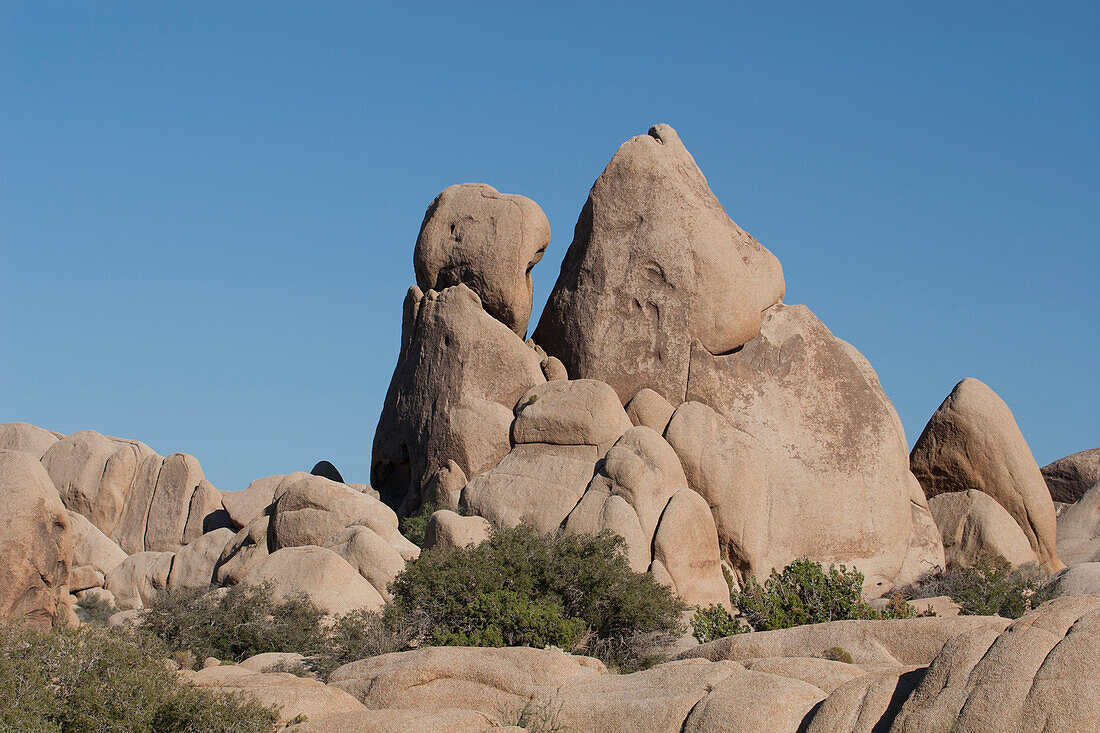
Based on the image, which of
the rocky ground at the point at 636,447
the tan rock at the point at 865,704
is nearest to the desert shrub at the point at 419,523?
the rocky ground at the point at 636,447

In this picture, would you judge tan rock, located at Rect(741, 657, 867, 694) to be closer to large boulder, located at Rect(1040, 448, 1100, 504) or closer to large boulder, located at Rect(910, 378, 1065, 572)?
large boulder, located at Rect(910, 378, 1065, 572)

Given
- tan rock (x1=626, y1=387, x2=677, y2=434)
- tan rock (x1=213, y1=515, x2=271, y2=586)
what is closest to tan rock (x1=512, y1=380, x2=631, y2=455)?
tan rock (x1=626, y1=387, x2=677, y2=434)

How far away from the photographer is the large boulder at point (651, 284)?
83.9 ft

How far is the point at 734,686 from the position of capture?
985cm

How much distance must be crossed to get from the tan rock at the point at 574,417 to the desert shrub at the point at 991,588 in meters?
6.98

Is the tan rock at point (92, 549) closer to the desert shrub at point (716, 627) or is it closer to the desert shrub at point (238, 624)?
the desert shrub at point (238, 624)

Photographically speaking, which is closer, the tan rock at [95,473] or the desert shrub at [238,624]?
the desert shrub at [238,624]

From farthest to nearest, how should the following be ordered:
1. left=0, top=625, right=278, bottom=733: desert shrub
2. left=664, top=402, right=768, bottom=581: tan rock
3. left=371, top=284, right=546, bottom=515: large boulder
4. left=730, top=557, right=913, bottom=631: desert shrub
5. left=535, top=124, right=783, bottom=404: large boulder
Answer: left=535, top=124, right=783, bottom=404: large boulder < left=371, top=284, right=546, bottom=515: large boulder < left=664, top=402, right=768, bottom=581: tan rock < left=730, top=557, right=913, bottom=631: desert shrub < left=0, top=625, right=278, bottom=733: desert shrub

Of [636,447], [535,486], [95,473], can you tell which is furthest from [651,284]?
[95,473]

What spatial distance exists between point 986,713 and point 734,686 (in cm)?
214

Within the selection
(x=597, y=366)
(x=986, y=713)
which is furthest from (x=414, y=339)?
(x=986, y=713)

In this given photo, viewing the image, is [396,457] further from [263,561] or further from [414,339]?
[263,561]

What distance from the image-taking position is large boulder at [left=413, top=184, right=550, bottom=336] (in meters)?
26.9

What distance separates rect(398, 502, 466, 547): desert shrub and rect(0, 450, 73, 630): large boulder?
7933mm
